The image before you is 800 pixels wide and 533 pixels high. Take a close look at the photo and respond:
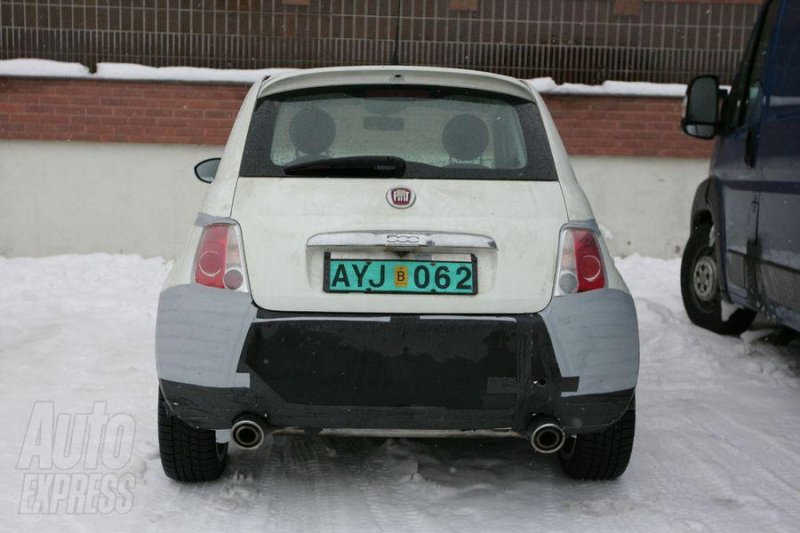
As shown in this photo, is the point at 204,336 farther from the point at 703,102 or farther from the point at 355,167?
the point at 703,102

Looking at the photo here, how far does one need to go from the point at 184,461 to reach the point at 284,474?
0.45 m

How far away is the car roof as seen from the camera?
13.6ft

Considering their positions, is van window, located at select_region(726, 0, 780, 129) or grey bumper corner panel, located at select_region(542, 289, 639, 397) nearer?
grey bumper corner panel, located at select_region(542, 289, 639, 397)

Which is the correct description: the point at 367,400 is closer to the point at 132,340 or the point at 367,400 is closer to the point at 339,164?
the point at 339,164

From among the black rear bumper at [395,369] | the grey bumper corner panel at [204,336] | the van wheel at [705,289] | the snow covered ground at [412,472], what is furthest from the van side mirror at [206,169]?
the van wheel at [705,289]

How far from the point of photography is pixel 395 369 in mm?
3537

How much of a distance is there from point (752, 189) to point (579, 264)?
280cm

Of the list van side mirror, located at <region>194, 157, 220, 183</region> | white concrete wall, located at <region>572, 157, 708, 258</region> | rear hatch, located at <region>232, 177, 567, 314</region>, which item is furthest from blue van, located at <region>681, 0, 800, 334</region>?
white concrete wall, located at <region>572, 157, 708, 258</region>

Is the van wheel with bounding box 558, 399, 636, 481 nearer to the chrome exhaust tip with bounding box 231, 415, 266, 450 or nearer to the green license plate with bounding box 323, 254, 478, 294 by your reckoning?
the green license plate with bounding box 323, 254, 478, 294

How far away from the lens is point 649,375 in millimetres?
6262

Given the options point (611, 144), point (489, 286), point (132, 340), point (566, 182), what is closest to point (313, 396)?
point (489, 286)

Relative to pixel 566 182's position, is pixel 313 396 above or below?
below

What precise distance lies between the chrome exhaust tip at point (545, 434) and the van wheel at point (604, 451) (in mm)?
413

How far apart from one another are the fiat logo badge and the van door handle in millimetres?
3125
